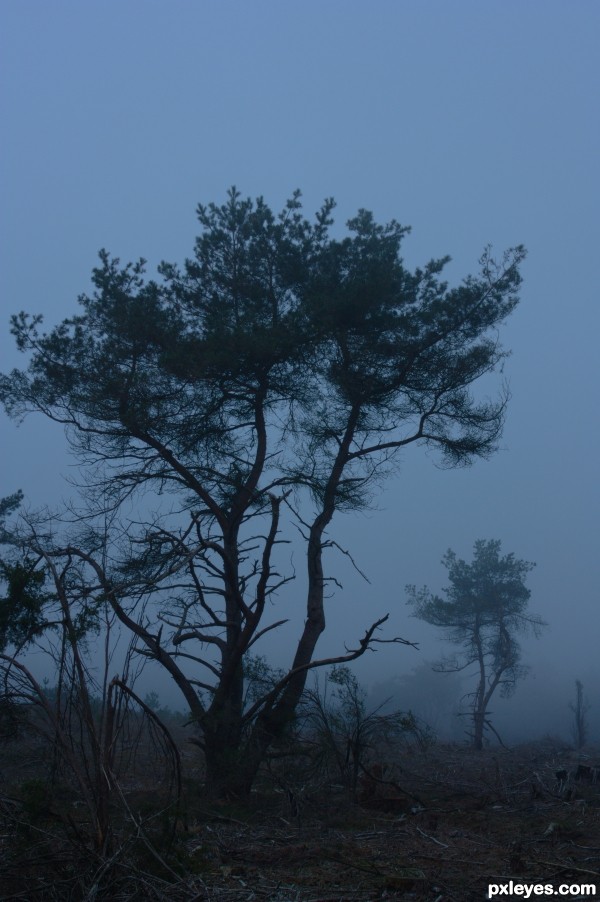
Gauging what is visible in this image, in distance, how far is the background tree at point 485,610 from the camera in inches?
1238

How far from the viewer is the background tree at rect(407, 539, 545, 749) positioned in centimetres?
3144

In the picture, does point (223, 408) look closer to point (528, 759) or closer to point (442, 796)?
point (442, 796)

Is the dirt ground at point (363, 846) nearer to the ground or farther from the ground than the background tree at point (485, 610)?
nearer to the ground

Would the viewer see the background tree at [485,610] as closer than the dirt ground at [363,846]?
No

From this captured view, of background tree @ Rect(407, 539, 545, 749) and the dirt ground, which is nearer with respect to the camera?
the dirt ground

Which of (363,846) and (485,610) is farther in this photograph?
(485,610)

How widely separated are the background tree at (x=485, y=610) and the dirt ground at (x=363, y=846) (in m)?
19.5

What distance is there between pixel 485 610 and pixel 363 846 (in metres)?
25.6

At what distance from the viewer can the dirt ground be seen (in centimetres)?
524

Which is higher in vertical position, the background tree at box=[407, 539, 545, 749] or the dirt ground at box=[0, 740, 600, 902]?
the background tree at box=[407, 539, 545, 749]

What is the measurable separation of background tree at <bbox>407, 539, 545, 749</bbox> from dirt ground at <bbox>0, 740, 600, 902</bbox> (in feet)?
64.1

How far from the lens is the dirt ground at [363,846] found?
206 inches

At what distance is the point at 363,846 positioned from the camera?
7.34m

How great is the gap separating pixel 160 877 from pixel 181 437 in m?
8.21
